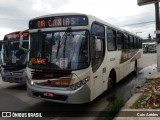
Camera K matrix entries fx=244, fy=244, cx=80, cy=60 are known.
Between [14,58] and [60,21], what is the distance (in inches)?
187

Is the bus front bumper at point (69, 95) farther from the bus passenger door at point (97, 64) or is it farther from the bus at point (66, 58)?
the bus passenger door at point (97, 64)

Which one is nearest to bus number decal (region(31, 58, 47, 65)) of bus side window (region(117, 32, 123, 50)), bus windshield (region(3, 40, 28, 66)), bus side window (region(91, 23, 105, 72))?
bus side window (region(91, 23, 105, 72))

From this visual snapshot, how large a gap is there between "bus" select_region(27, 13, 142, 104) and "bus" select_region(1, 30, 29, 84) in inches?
A: 130

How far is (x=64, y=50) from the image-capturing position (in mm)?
6875

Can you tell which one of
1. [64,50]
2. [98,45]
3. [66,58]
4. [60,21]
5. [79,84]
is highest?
[60,21]

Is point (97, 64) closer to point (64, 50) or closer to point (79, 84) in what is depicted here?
point (79, 84)

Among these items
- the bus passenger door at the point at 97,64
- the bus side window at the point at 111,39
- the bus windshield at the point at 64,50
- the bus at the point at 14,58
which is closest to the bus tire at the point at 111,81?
the bus side window at the point at 111,39

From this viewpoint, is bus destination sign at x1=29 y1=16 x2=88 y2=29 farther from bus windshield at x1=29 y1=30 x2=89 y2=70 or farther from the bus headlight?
the bus headlight

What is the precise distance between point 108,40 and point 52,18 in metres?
2.52

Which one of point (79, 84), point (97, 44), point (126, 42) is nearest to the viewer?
point (79, 84)

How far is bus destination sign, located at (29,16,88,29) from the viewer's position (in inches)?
276

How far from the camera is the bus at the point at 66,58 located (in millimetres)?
6766

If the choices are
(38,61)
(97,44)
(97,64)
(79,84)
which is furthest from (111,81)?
(38,61)

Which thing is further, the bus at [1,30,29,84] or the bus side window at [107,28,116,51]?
the bus at [1,30,29,84]
